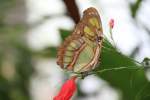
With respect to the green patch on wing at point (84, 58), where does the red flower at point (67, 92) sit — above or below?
below

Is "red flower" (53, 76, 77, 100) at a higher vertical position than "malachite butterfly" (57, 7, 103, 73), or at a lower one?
lower

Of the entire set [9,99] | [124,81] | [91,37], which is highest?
[91,37]

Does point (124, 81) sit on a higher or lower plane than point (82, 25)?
lower

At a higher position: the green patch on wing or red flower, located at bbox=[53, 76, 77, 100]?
the green patch on wing

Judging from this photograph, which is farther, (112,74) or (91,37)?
(112,74)

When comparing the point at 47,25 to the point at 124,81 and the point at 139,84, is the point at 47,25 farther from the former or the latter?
the point at 139,84

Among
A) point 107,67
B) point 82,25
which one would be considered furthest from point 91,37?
point 107,67

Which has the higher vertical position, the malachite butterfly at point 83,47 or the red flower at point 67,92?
the malachite butterfly at point 83,47

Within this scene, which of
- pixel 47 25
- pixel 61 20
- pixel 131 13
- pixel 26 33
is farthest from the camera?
pixel 26 33
